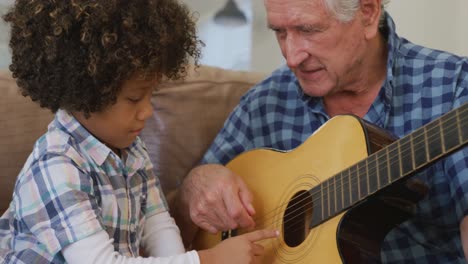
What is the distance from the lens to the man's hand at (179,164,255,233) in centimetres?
134

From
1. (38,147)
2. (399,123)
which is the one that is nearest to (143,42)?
(38,147)

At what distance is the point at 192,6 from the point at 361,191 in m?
1.42

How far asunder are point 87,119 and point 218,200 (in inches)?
13.7

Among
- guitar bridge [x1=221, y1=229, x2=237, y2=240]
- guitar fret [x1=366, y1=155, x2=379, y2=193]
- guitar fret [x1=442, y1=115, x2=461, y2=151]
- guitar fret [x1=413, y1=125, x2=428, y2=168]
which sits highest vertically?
guitar fret [x1=442, y1=115, x2=461, y2=151]

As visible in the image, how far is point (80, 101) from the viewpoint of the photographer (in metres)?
1.12

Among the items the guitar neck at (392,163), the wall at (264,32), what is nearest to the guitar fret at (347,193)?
the guitar neck at (392,163)

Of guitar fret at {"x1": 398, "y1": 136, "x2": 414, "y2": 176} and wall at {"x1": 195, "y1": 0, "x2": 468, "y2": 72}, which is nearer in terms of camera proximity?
guitar fret at {"x1": 398, "y1": 136, "x2": 414, "y2": 176}

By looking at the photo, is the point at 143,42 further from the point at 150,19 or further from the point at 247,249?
the point at 247,249

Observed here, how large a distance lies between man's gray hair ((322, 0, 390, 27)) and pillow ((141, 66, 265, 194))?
483 mm

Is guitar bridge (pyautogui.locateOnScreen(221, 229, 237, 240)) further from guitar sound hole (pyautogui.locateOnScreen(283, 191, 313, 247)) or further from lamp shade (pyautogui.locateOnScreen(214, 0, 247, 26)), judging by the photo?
lamp shade (pyautogui.locateOnScreen(214, 0, 247, 26))

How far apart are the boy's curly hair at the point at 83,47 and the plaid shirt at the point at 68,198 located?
75 mm

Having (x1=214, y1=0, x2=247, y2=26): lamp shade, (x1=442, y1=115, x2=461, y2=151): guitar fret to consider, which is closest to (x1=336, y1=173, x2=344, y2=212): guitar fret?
(x1=442, y1=115, x2=461, y2=151): guitar fret

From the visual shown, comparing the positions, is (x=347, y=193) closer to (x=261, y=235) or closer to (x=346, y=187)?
(x=346, y=187)

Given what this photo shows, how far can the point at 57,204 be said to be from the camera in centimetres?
109
